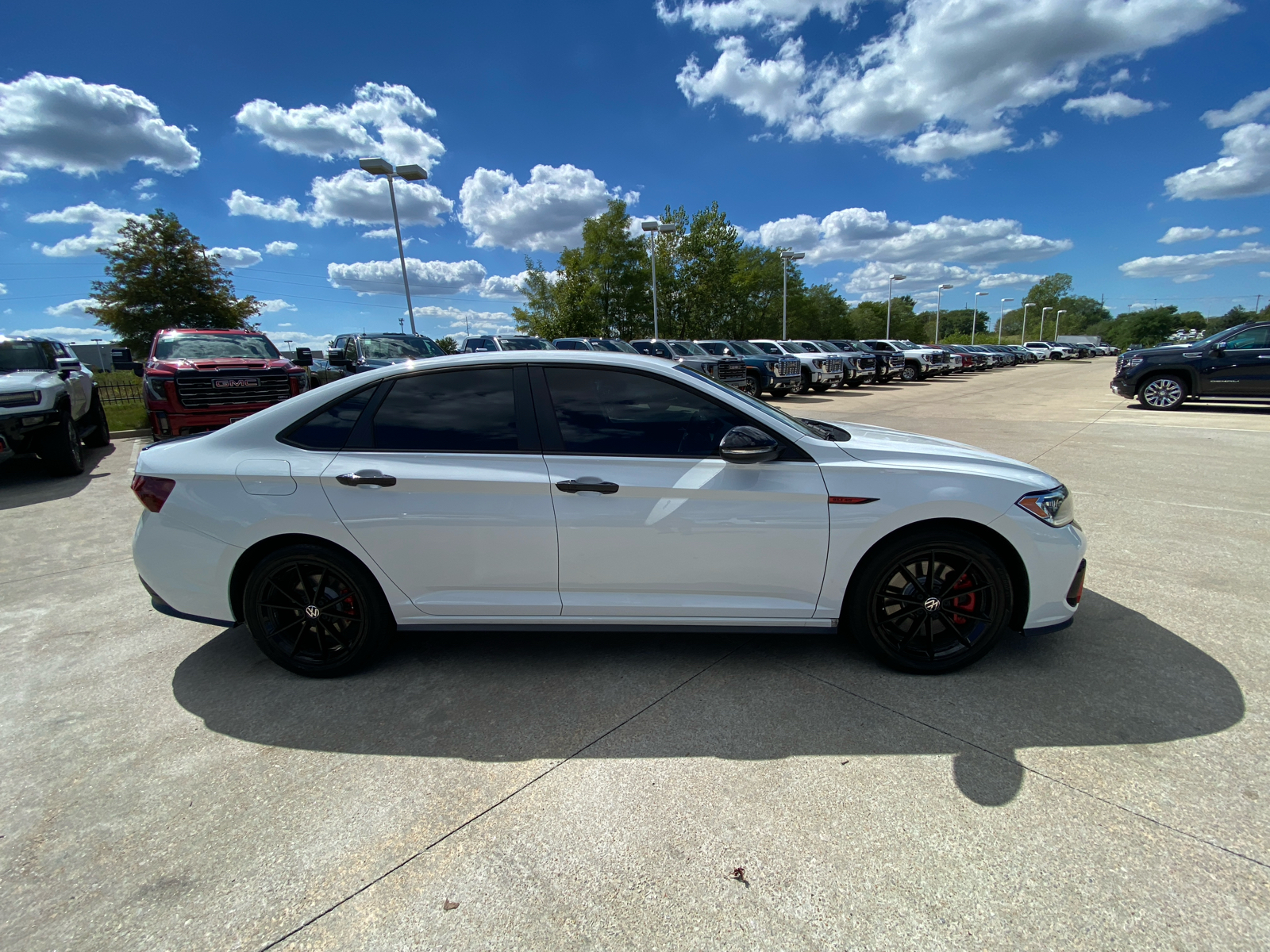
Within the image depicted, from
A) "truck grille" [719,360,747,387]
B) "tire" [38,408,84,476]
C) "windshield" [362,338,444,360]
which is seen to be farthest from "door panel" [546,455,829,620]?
"truck grille" [719,360,747,387]

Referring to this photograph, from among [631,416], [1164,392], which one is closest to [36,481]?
[631,416]

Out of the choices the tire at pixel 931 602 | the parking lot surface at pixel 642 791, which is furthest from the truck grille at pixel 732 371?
the tire at pixel 931 602

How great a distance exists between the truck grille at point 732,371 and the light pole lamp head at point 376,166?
460 inches

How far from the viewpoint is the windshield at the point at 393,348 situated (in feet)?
44.7

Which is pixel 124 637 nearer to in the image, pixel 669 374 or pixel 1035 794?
pixel 669 374

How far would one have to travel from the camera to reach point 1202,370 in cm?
1245

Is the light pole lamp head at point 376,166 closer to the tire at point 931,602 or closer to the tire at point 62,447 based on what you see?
the tire at point 62,447

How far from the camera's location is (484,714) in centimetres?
263

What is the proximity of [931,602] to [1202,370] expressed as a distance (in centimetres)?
1463

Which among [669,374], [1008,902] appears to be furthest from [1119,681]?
[669,374]

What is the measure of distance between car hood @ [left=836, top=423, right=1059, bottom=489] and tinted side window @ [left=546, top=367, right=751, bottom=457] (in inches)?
24.2

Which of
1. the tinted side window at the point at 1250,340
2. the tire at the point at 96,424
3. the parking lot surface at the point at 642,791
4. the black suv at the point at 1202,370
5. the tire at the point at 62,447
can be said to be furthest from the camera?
the black suv at the point at 1202,370

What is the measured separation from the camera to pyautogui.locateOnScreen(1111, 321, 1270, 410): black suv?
11836 mm

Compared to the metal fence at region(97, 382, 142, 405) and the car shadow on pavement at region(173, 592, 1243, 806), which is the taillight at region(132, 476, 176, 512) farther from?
the metal fence at region(97, 382, 142, 405)
